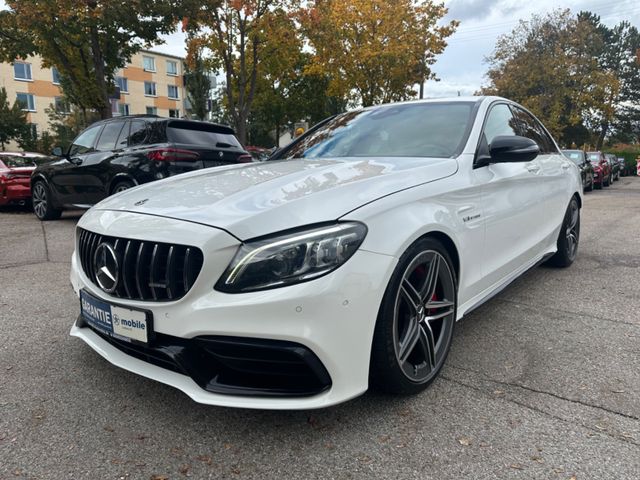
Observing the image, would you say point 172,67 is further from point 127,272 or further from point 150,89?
point 127,272

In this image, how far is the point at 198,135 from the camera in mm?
7309

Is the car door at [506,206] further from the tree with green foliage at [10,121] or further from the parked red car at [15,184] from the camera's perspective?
the tree with green foliage at [10,121]

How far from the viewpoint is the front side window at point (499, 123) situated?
3.23m

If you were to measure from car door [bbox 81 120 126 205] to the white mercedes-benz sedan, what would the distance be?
5077 mm

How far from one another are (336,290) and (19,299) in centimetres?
330

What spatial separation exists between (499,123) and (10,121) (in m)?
36.1

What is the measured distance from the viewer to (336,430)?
6.80 feet

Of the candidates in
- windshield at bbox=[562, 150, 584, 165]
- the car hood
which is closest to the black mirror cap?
the car hood

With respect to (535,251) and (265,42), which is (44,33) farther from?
(535,251)

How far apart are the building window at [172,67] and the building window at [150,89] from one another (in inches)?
94.9

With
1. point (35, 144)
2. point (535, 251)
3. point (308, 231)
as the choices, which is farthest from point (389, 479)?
point (35, 144)

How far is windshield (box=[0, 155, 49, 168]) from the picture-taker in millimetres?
10086

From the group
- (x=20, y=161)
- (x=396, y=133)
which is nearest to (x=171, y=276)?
(x=396, y=133)

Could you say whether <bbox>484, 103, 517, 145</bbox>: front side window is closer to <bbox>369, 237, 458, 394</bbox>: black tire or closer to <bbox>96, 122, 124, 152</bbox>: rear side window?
<bbox>369, 237, 458, 394</bbox>: black tire
